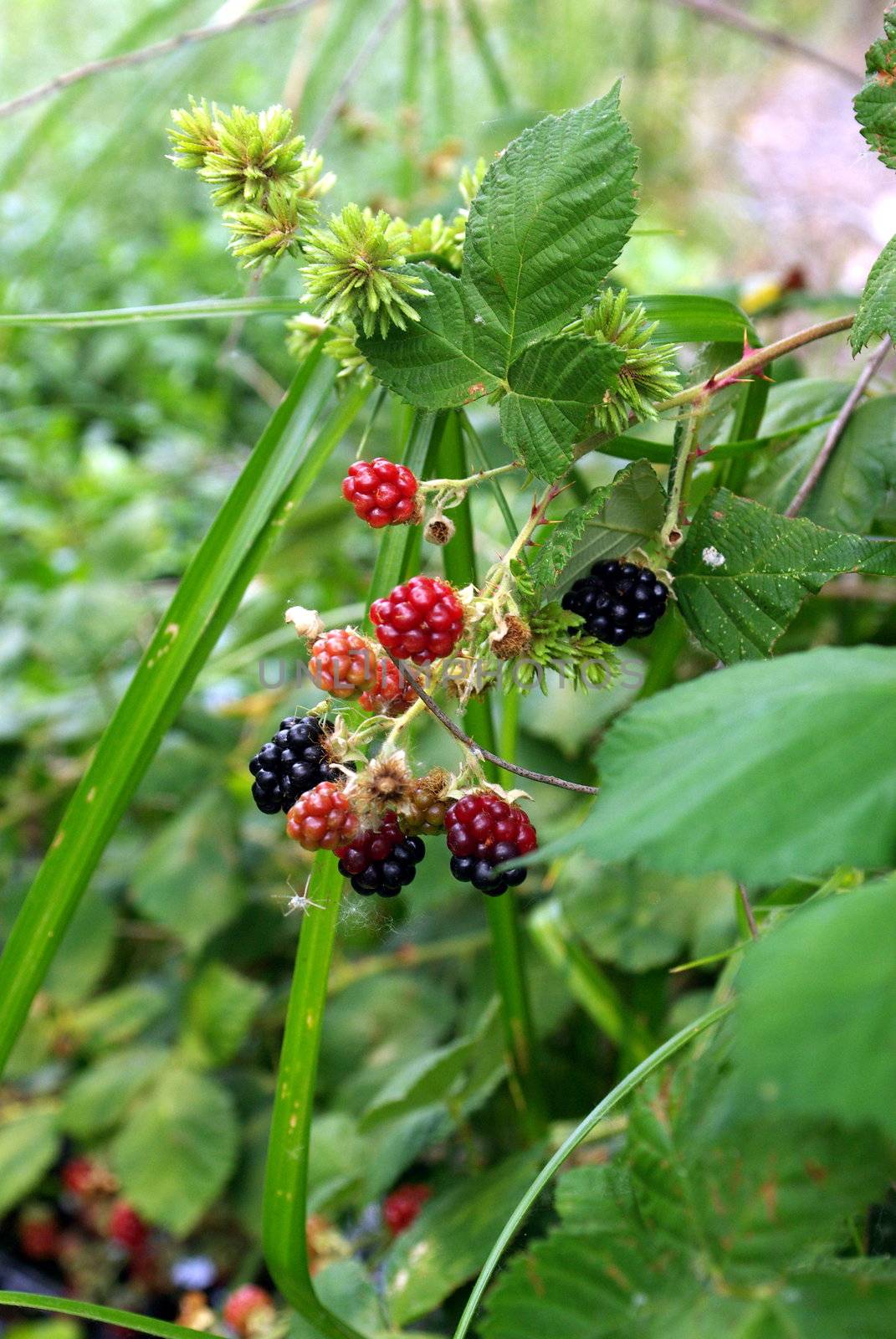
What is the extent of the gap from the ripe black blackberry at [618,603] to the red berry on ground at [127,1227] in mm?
797

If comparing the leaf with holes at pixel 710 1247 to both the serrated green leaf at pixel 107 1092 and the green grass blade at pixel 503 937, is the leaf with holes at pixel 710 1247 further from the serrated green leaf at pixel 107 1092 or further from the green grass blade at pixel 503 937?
the serrated green leaf at pixel 107 1092

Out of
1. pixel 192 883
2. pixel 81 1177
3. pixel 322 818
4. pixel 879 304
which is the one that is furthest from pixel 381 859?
pixel 81 1177

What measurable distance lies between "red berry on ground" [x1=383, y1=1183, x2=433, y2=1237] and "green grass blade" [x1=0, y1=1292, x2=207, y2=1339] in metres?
0.32

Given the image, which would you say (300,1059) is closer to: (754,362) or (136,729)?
(136,729)

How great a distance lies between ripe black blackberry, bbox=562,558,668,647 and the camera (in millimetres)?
348

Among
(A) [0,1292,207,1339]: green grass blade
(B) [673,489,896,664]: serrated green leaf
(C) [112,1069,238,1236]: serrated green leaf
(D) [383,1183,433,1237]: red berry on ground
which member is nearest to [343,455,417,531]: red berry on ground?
(B) [673,489,896,664]: serrated green leaf

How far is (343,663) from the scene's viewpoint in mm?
309

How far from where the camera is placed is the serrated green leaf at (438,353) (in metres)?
Result: 0.34

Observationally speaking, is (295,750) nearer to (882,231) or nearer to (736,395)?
(736,395)

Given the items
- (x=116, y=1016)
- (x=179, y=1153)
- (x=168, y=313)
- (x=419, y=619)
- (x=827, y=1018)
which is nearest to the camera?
(x=827, y=1018)

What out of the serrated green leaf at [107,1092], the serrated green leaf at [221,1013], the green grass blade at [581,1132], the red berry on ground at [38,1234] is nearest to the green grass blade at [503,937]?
the green grass blade at [581,1132]

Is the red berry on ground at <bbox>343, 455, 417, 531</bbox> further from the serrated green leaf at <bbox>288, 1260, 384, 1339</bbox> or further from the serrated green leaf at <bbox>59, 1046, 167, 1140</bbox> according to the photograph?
the serrated green leaf at <bbox>59, 1046, 167, 1140</bbox>

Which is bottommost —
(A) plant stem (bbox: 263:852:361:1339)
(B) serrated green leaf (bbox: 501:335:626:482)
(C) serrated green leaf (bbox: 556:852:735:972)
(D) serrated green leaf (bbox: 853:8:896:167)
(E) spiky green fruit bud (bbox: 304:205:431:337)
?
(C) serrated green leaf (bbox: 556:852:735:972)

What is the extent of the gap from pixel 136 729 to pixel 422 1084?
0.26m
